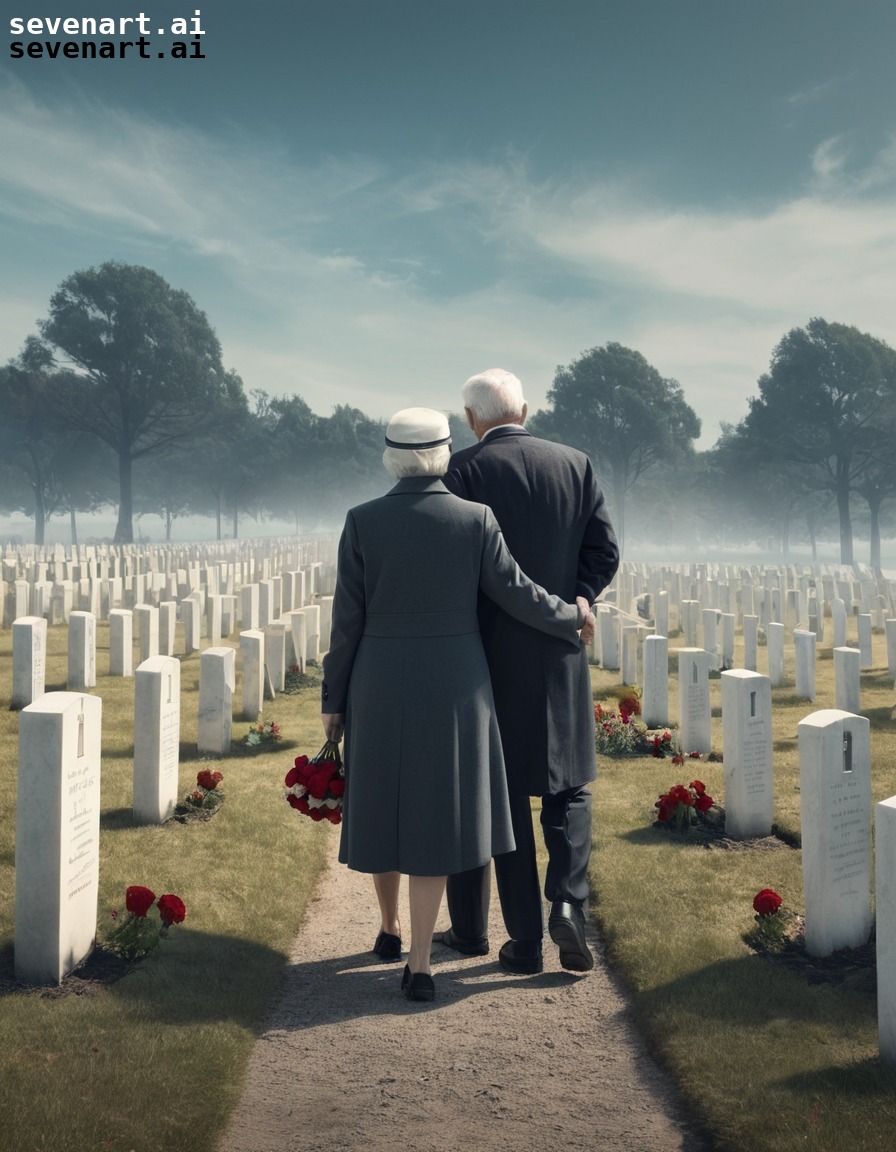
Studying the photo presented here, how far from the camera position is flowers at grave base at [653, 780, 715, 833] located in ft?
20.2

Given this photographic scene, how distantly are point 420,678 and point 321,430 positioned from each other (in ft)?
249

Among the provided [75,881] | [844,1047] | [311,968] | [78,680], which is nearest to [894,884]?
[844,1047]

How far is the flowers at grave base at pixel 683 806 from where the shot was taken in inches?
242

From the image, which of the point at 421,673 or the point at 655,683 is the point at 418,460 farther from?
the point at 655,683

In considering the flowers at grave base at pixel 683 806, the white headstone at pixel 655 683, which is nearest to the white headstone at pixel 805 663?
the white headstone at pixel 655 683

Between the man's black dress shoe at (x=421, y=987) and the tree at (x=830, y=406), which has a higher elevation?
the tree at (x=830, y=406)

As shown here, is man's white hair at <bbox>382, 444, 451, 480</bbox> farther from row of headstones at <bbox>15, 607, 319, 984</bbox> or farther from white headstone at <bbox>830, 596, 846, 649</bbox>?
white headstone at <bbox>830, 596, 846, 649</bbox>

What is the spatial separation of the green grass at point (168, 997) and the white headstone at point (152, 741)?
6.7 inches

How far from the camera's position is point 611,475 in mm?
65625

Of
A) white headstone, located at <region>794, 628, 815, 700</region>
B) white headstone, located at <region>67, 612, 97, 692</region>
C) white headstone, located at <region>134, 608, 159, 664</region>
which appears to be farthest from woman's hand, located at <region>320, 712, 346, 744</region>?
white headstone, located at <region>134, 608, 159, 664</region>

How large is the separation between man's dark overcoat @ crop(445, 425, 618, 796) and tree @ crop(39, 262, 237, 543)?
52819 mm

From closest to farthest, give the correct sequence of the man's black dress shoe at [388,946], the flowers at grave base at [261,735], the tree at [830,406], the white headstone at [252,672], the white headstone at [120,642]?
the man's black dress shoe at [388,946], the flowers at grave base at [261,735], the white headstone at [252,672], the white headstone at [120,642], the tree at [830,406]

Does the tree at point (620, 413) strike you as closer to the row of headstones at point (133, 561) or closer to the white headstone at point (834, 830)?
the row of headstones at point (133, 561)

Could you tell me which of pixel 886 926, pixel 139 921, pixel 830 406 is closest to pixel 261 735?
pixel 139 921
